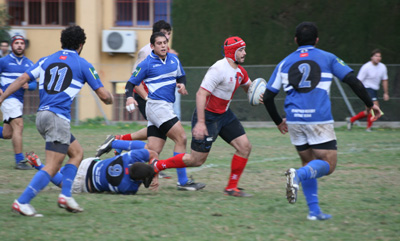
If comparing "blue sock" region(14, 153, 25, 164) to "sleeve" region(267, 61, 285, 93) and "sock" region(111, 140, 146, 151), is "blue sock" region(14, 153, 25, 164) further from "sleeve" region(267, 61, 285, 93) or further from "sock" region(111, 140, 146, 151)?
"sleeve" region(267, 61, 285, 93)

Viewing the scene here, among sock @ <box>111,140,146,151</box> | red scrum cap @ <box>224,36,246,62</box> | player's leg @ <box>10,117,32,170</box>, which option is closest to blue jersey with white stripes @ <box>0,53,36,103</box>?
player's leg @ <box>10,117,32,170</box>

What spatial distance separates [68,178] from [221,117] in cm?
217

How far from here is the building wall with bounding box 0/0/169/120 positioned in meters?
20.6

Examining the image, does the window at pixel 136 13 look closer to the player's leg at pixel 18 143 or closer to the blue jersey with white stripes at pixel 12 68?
the blue jersey with white stripes at pixel 12 68

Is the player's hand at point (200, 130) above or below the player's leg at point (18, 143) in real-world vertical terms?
above

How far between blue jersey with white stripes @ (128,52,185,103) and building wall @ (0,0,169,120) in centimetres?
1241

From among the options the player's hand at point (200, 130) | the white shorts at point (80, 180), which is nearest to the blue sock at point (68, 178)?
the white shorts at point (80, 180)

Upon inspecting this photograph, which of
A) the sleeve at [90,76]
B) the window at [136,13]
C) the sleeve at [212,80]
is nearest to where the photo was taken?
the sleeve at [90,76]

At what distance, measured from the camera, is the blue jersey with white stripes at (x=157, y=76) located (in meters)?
7.75

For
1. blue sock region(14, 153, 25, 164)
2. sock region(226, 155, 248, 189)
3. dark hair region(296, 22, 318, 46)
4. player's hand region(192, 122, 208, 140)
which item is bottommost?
blue sock region(14, 153, 25, 164)

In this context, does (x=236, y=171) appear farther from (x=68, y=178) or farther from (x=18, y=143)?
(x=18, y=143)

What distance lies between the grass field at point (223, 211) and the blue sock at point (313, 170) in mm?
469

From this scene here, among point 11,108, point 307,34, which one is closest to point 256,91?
point 307,34

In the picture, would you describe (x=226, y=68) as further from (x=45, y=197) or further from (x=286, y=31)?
(x=286, y=31)
